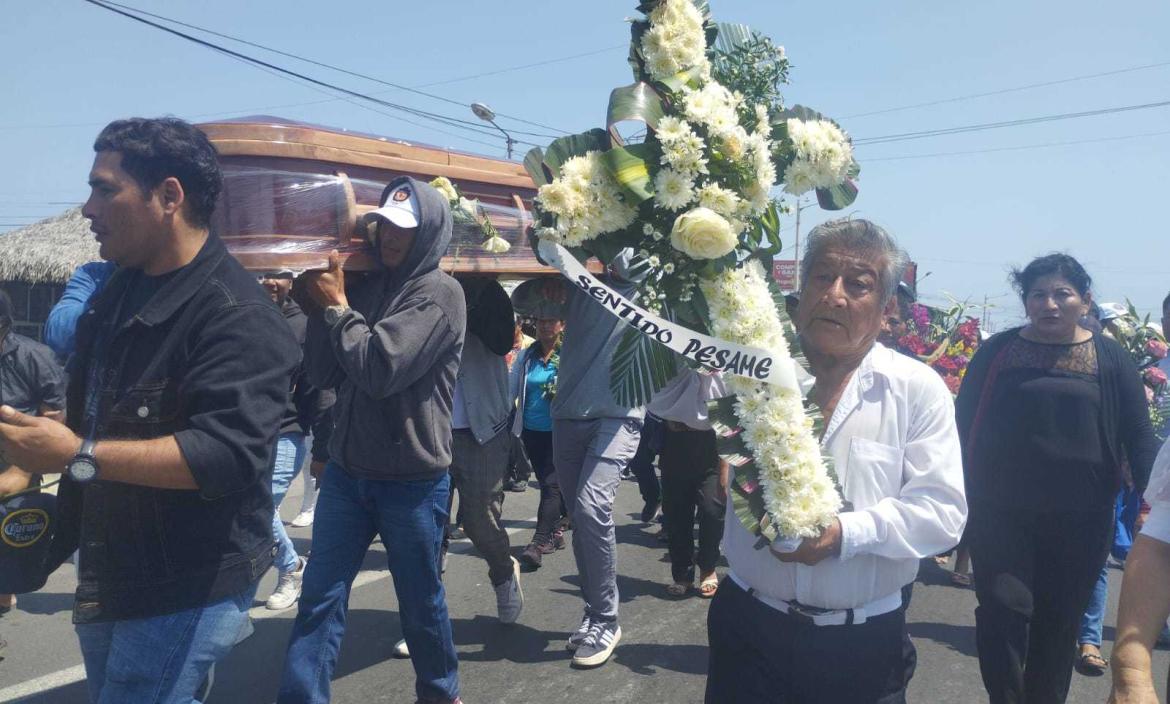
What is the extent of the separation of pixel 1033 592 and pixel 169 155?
143 inches

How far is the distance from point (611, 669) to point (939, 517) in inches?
105

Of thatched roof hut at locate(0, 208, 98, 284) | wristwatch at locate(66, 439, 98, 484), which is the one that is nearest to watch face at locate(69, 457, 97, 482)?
wristwatch at locate(66, 439, 98, 484)

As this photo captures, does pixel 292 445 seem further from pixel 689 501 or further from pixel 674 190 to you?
pixel 674 190

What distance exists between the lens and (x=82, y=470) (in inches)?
79.7

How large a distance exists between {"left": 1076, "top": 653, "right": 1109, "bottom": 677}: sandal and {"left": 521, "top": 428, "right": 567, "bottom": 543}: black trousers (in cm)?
329

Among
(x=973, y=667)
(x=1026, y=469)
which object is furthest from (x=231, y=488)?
(x=973, y=667)

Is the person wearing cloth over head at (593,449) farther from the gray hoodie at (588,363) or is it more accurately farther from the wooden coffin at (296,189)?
the wooden coffin at (296,189)

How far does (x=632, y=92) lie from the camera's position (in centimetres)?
232

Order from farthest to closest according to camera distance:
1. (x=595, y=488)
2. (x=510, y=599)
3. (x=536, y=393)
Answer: (x=536, y=393) → (x=510, y=599) → (x=595, y=488)

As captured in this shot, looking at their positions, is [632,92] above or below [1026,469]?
above

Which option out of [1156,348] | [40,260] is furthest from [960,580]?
[40,260]

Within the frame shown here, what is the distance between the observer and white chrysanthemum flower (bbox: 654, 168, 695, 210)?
2.24 metres

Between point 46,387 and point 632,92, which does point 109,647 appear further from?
point 46,387

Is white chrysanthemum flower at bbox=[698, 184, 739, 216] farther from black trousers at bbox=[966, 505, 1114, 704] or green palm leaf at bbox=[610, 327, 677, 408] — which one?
black trousers at bbox=[966, 505, 1114, 704]
